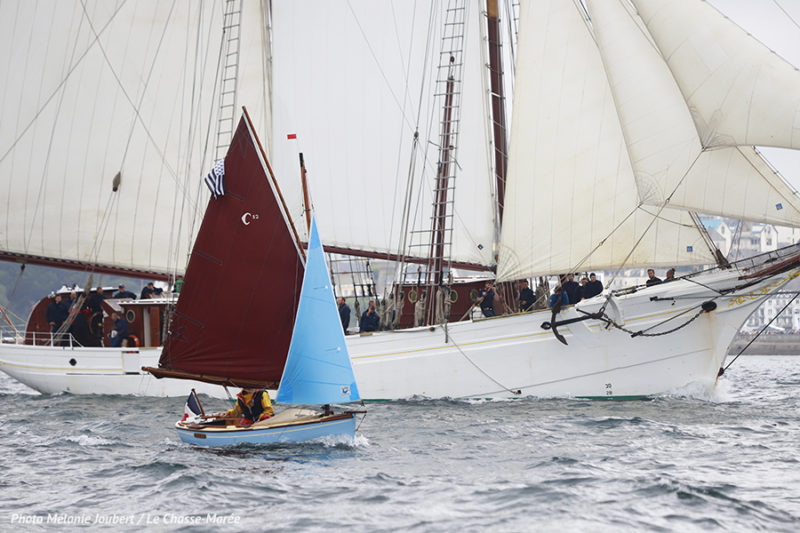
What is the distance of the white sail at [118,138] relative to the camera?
33125 mm

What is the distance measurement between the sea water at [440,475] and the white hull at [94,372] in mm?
6451

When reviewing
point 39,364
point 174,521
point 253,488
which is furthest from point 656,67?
point 39,364

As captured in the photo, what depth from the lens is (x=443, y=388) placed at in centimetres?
2655

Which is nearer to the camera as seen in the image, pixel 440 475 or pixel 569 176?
pixel 440 475

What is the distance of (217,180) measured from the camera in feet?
68.0

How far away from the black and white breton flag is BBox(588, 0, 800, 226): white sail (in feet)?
31.4

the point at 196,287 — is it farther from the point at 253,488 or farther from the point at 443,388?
the point at 443,388

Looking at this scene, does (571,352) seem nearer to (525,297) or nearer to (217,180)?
(525,297)

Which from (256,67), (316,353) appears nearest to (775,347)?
(256,67)

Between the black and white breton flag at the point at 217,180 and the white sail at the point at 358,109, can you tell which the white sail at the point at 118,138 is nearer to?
the white sail at the point at 358,109

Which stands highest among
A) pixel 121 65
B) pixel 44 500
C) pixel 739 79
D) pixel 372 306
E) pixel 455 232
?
pixel 121 65

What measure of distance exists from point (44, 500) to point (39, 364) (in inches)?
720

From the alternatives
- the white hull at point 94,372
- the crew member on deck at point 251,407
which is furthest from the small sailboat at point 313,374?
the white hull at point 94,372

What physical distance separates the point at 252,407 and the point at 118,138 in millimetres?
17249
